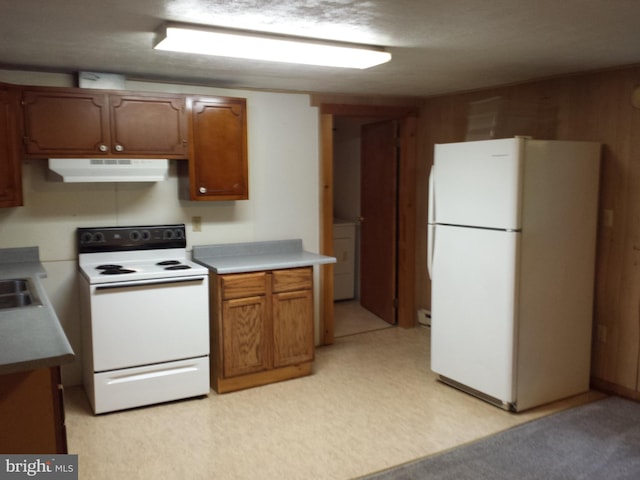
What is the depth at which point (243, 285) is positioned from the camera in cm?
379

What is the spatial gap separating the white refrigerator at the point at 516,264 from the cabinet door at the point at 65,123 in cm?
218

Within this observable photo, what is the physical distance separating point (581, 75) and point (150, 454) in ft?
11.7

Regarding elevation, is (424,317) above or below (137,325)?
below

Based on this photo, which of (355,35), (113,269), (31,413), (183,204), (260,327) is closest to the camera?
(31,413)

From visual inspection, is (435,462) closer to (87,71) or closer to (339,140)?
(87,71)

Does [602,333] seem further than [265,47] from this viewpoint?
Yes

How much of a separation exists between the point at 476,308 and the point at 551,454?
0.95 metres

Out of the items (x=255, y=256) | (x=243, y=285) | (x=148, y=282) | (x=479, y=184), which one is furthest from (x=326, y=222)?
(x=148, y=282)

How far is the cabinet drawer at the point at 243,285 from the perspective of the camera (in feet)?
12.2

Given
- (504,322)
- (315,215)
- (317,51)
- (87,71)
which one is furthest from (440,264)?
(87,71)

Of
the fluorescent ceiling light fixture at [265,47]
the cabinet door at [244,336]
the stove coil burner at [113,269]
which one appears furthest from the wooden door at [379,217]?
the stove coil burner at [113,269]

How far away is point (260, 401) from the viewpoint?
3.71m

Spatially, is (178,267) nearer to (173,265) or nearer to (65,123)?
(173,265)

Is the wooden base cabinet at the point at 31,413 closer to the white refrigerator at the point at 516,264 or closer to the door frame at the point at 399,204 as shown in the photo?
the white refrigerator at the point at 516,264
